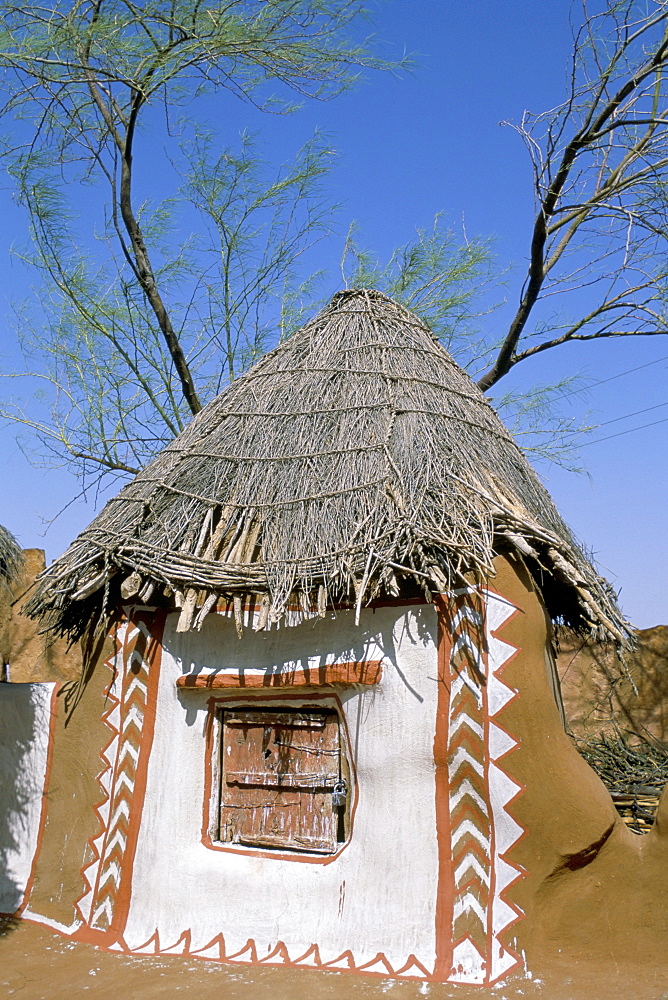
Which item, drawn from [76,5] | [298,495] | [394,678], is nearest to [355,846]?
[394,678]

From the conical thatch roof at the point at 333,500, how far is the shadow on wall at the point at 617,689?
2.87 meters

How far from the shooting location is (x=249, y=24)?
877 cm

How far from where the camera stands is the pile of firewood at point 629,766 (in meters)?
6.75

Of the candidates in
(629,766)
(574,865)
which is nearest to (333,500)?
(574,865)

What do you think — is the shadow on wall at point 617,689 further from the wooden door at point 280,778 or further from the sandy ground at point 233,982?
the sandy ground at point 233,982

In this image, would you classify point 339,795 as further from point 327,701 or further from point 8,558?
point 8,558

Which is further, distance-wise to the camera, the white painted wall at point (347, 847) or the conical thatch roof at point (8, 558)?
the conical thatch roof at point (8, 558)

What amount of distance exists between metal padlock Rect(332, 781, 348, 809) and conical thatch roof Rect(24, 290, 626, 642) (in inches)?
44.1

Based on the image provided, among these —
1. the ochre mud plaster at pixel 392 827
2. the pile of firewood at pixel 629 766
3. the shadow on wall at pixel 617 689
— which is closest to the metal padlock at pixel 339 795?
the ochre mud plaster at pixel 392 827

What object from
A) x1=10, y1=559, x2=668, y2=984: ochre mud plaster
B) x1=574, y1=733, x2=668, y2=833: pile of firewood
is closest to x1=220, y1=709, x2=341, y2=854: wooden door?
x1=10, y1=559, x2=668, y2=984: ochre mud plaster

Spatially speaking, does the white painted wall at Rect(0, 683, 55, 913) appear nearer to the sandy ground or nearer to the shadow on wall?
the sandy ground

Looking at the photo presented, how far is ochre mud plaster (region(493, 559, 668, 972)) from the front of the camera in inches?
178

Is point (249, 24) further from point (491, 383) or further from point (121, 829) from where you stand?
point (121, 829)

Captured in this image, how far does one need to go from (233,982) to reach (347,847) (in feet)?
3.07
